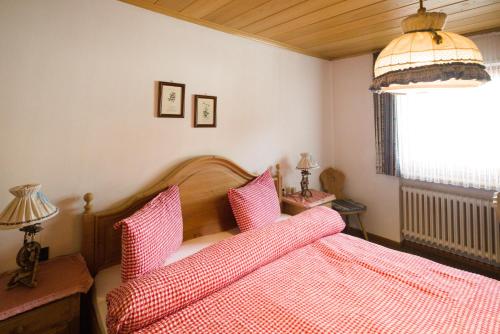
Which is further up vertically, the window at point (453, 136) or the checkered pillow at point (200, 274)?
the window at point (453, 136)

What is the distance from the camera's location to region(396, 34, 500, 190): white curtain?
8.21 ft

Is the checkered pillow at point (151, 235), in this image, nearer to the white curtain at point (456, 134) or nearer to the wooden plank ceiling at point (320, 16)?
the wooden plank ceiling at point (320, 16)

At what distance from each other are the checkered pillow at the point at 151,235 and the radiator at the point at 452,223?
2.58 meters

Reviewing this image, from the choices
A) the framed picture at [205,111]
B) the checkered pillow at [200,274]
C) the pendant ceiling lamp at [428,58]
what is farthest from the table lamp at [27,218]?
the pendant ceiling lamp at [428,58]

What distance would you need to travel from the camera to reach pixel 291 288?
1.44 meters

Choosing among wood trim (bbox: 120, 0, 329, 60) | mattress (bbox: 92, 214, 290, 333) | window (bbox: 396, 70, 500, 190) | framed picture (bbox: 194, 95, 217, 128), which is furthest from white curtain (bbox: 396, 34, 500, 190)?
mattress (bbox: 92, 214, 290, 333)

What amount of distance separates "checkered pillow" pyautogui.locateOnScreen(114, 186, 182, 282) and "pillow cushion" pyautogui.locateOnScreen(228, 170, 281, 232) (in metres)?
0.50

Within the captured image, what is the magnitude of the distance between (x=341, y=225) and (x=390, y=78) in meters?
1.35

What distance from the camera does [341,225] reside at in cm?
220

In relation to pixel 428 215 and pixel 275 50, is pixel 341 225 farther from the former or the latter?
pixel 275 50

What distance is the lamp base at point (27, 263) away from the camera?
142cm

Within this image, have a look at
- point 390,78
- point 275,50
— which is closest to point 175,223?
point 390,78

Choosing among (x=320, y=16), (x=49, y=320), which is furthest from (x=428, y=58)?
(x=49, y=320)

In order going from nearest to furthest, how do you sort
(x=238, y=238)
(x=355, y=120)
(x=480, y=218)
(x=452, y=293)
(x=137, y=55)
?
1. (x=452, y=293)
2. (x=238, y=238)
3. (x=137, y=55)
4. (x=480, y=218)
5. (x=355, y=120)
